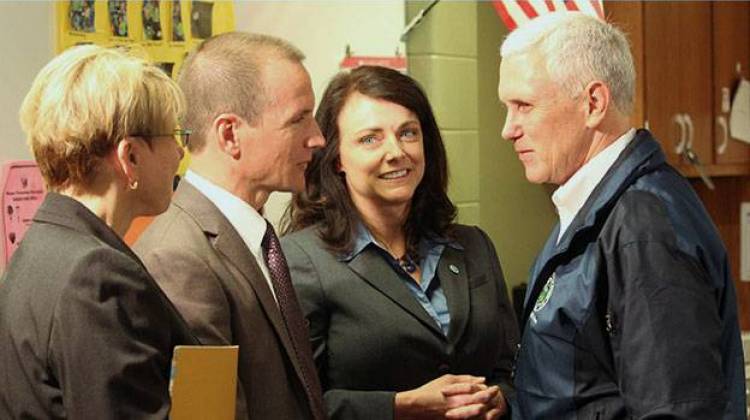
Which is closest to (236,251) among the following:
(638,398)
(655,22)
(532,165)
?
(532,165)

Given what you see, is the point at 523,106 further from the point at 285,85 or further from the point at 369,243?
the point at 369,243

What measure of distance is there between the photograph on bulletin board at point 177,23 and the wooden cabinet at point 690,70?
63.1 inches

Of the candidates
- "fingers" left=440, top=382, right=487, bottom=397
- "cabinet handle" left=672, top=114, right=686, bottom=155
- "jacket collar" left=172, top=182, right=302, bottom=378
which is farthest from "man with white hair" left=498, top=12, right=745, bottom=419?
"cabinet handle" left=672, top=114, right=686, bottom=155

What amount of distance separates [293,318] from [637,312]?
0.60 meters

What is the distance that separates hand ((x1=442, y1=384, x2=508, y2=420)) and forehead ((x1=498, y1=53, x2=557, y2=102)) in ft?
1.99

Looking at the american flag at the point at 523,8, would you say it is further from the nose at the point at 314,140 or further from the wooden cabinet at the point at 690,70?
the wooden cabinet at the point at 690,70

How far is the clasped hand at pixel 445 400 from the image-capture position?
218 cm

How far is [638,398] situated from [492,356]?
2.58ft

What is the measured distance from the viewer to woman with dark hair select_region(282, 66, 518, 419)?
222 centimetres

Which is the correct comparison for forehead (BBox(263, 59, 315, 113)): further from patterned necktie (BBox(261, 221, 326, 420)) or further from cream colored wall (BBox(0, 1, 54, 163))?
cream colored wall (BBox(0, 1, 54, 163))

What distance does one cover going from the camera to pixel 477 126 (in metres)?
3.56

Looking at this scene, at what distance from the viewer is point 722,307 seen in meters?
1.71

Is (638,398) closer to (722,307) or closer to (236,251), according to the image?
(722,307)

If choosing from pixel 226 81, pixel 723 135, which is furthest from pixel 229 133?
pixel 723 135
